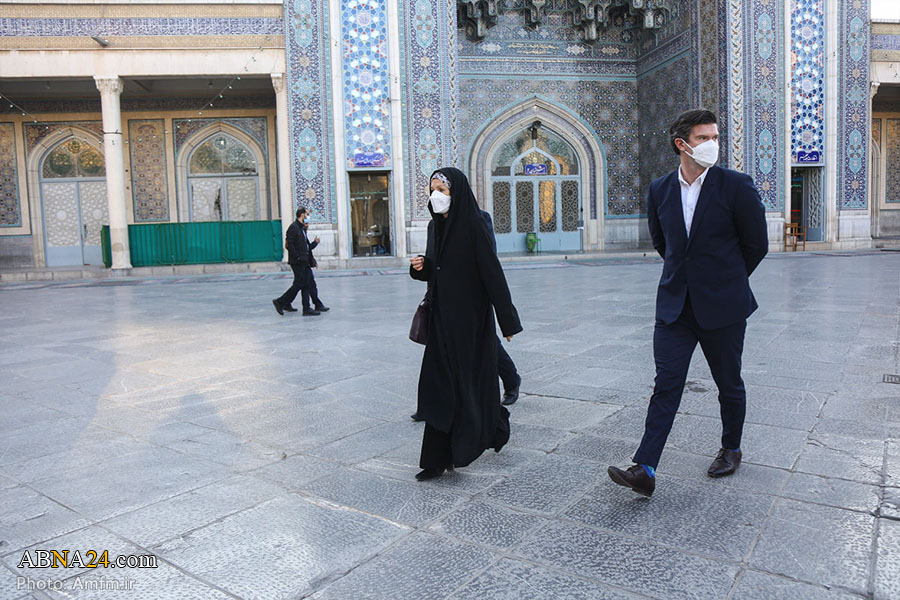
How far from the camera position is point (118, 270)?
15875mm

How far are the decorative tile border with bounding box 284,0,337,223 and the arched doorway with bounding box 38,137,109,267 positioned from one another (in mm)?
6054

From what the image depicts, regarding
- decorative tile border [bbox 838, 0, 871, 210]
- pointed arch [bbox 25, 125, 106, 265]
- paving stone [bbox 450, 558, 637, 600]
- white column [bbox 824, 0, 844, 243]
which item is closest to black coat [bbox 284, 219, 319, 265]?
paving stone [bbox 450, 558, 637, 600]

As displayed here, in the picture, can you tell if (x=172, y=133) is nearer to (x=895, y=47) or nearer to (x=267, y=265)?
(x=267, y=265)

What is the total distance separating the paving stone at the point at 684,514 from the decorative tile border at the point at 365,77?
14.3 meters

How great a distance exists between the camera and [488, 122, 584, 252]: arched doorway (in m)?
20.0

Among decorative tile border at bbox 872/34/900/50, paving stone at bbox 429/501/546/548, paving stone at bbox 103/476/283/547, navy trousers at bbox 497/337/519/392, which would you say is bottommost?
paving stone at bbox 429/501/546/548

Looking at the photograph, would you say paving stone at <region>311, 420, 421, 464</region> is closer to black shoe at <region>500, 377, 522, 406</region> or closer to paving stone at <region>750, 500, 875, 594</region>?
black shoe at <region>500, 377, 522, 406</region>

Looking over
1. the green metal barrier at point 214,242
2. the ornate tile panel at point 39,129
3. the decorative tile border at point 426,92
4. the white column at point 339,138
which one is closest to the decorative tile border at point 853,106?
the decorative tile border at point 426,92

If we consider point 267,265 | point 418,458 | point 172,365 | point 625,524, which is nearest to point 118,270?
point 267,265

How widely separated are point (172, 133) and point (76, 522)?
17.3 meters

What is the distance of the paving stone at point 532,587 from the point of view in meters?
1.99

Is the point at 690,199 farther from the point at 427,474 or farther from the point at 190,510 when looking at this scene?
the point at 190,510

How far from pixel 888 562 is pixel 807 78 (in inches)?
706

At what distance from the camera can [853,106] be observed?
17406 millimetres
